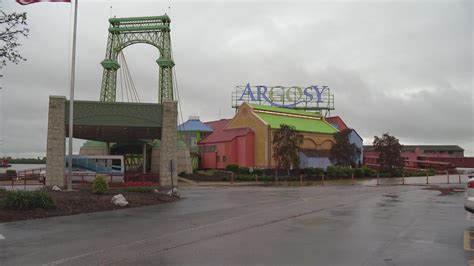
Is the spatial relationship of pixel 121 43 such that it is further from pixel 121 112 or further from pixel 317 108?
pixel 317 108

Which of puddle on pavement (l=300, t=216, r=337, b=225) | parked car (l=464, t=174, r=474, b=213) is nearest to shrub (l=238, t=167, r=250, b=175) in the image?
puddle on pavement (l=300, t=216, r=337, b=225)

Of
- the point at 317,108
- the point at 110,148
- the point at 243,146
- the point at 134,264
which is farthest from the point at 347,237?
the point at 317,108

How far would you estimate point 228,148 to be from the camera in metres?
54.9

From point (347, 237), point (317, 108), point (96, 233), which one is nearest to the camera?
point (347, 237)

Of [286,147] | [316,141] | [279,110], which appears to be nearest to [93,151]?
[286,147]

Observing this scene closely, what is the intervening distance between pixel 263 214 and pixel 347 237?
515 centimetres

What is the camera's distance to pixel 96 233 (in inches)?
433

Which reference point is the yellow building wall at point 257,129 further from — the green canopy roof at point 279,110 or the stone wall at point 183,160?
the stone wall at point 183,160

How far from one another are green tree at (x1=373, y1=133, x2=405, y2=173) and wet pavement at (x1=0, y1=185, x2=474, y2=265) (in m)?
43.6

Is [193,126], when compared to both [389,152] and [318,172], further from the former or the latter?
[389,152]

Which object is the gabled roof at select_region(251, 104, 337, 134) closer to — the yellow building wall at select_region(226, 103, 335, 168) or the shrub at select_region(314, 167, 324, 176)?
the yellow building wall at select_region(226, 103, 335, 168)

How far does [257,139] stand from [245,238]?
4353 cm

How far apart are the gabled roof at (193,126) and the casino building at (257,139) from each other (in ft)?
11.3

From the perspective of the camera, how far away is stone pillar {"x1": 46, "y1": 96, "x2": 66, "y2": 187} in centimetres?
3216
